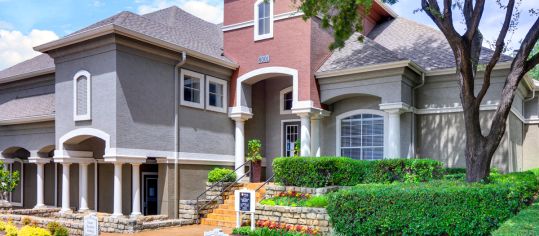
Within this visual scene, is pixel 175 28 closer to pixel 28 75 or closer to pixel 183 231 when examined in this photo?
pixel 28 75

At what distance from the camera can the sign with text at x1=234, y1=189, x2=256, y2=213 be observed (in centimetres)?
1261

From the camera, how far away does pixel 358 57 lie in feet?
55.4

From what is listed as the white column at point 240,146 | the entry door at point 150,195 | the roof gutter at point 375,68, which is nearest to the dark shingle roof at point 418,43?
the roof gutter at point 375,68

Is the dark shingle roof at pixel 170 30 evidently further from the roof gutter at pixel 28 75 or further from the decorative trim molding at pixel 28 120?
the decorative trim molding at pixel 28 120

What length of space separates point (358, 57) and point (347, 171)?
14.7 ft

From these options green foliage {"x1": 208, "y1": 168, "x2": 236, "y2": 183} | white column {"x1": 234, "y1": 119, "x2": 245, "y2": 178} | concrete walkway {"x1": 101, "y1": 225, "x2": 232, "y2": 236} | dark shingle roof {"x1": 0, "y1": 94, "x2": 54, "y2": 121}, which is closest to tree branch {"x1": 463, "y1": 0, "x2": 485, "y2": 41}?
concrete walkway {"x1": 101, "y1": 225, "x2": 232, "y2": 236}

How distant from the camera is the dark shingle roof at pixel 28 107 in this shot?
18377mm

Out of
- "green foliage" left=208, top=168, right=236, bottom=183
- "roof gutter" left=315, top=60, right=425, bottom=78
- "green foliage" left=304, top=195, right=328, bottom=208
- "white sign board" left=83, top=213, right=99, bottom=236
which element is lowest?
"white sign board" left=83, top=213, right=99, bottom=236

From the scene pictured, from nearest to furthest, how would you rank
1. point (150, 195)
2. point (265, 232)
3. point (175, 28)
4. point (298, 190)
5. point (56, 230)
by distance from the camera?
point (56, 230)
point (265, 232)
point (298, 190)
point (150, 195)
point (175, 28)

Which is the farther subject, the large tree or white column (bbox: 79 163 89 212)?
white column (bbox: 79 163 89 212)

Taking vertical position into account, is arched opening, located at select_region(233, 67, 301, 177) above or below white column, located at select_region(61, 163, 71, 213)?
above

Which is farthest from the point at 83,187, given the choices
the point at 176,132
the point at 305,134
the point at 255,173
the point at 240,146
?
the point at 305,134

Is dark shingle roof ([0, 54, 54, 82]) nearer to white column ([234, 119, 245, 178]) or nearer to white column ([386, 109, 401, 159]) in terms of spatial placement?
white column ([234, 119, 245, 178])

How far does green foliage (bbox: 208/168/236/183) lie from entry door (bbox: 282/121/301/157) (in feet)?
10.4
